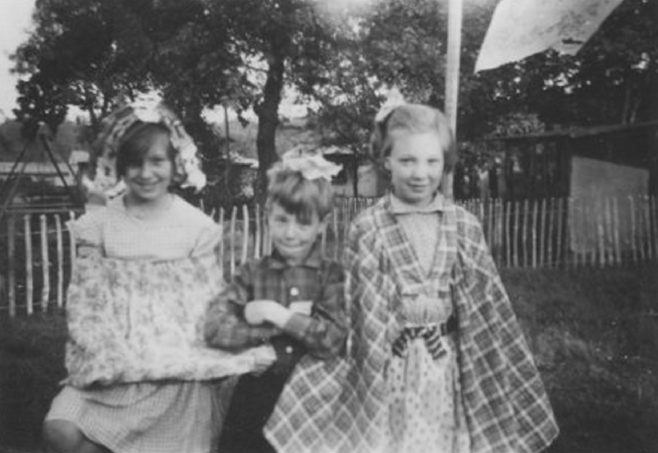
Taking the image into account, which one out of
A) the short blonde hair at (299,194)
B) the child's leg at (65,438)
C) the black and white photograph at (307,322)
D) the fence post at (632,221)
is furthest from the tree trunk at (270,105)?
the child's leg at (65,438)

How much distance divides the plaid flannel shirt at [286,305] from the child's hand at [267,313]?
3cm

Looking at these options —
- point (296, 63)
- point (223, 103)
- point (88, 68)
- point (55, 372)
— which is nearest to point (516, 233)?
point (296, 63)

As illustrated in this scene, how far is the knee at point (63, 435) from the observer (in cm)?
224

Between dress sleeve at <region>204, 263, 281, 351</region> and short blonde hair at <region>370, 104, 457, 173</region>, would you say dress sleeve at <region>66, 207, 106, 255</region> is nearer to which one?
dress sleeve at <region>204, 263, 281, 351</region>

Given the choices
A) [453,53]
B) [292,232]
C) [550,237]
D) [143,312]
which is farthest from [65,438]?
[550,237]

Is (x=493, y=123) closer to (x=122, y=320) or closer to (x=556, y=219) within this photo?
(x=556, y=219)

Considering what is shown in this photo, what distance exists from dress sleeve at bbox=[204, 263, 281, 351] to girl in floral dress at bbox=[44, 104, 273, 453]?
1.7 inches

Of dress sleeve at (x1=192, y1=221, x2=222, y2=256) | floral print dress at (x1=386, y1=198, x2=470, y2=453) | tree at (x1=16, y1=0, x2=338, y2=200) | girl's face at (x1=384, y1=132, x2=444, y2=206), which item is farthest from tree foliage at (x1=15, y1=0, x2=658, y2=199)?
floral print dress at (x1=386, y1=198, x2=470, y2=453)

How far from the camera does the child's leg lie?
2244mm

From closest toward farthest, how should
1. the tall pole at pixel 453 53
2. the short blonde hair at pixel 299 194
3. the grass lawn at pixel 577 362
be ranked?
1. the short blonde hair at pixel 299 194
2. the grass lawn at pixel 577 362
3. the tall pole at pixel 453 53

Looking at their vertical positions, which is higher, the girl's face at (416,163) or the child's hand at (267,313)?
the girl's face at (416,163)

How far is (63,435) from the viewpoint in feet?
7.36

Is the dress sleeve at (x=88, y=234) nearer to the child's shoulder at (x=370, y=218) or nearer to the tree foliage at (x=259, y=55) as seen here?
the child's shoulder at (x=370, y=218)

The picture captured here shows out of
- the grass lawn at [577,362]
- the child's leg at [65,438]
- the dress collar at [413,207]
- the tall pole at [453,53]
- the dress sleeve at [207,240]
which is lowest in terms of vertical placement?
the grass lawn at [577,362]
